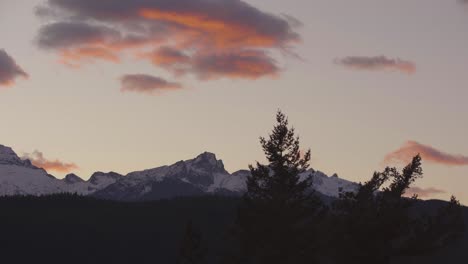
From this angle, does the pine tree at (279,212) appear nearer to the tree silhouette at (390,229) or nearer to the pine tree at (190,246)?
the tree silhouette at (390,229)

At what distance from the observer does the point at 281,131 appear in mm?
49562

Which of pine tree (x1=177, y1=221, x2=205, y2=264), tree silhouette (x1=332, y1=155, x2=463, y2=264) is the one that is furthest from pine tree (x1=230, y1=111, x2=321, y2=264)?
pine tree (x1=177, y1=221, x2=205, y2=264)

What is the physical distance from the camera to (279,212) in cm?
4747

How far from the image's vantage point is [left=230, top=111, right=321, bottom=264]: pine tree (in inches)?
1852

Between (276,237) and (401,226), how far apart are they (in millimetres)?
6357

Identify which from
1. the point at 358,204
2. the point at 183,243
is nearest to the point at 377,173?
the point at 358,204

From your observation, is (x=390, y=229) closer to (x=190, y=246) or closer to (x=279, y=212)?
(x=279, y=212)

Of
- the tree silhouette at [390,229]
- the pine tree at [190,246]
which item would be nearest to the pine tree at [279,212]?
the tree silhouette at [390,229]

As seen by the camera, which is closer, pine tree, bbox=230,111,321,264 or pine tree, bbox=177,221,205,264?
pine tree, bbox=230,111,321,264

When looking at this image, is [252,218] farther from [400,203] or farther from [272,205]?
[400,203]

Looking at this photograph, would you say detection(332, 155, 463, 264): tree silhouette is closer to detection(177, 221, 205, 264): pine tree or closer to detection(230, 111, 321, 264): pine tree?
detection(230, 111, 321, 264): pine tree

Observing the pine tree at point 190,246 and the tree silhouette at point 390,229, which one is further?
the pine tree at point 190,246

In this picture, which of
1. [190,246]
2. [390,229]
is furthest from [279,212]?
[190,246]

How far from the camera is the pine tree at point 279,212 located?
47031 mm
